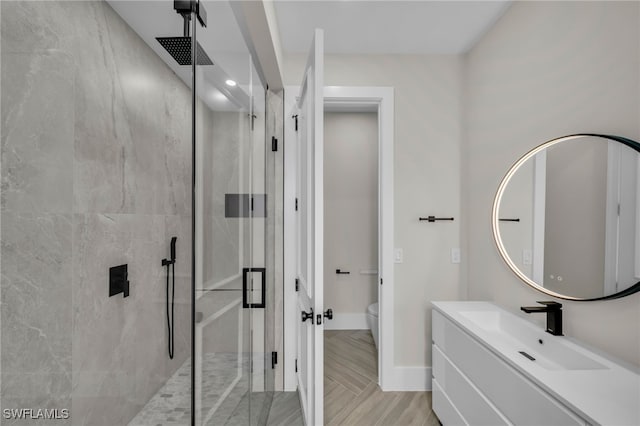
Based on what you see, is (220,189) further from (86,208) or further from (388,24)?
(388,24)

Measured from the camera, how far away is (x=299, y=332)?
215cm

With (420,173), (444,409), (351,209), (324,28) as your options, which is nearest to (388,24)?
(324,28)

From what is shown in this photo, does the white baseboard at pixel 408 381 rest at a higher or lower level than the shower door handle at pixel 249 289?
lower

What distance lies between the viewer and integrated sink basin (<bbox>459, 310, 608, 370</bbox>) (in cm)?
127

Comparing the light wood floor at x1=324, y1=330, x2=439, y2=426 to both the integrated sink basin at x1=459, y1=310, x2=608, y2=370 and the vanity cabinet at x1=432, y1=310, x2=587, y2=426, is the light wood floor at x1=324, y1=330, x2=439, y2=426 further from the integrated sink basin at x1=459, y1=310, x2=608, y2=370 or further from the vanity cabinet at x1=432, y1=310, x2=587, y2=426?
the integrated sink basin at x1=459, y1=310, x2=608, y2=370

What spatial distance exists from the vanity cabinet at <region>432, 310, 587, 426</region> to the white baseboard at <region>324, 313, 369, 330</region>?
1570 millimetres

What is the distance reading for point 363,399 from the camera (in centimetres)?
215

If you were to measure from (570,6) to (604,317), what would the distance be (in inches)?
57.6

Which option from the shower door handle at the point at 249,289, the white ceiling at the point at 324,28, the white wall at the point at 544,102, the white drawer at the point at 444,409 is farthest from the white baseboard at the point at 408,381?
the white ceiling at the point at 324,28

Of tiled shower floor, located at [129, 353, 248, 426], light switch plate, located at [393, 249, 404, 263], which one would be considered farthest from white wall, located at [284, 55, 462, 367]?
tiled shower floor, located at [129, 353, 248, 426]

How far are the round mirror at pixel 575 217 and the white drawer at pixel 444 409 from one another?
2.74 ft

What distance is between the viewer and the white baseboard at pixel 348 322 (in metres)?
3.51

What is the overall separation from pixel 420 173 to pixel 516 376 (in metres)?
1.50

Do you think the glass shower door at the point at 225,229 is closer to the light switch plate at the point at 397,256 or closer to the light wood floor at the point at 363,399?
the light wood floor at the point at 363,399
